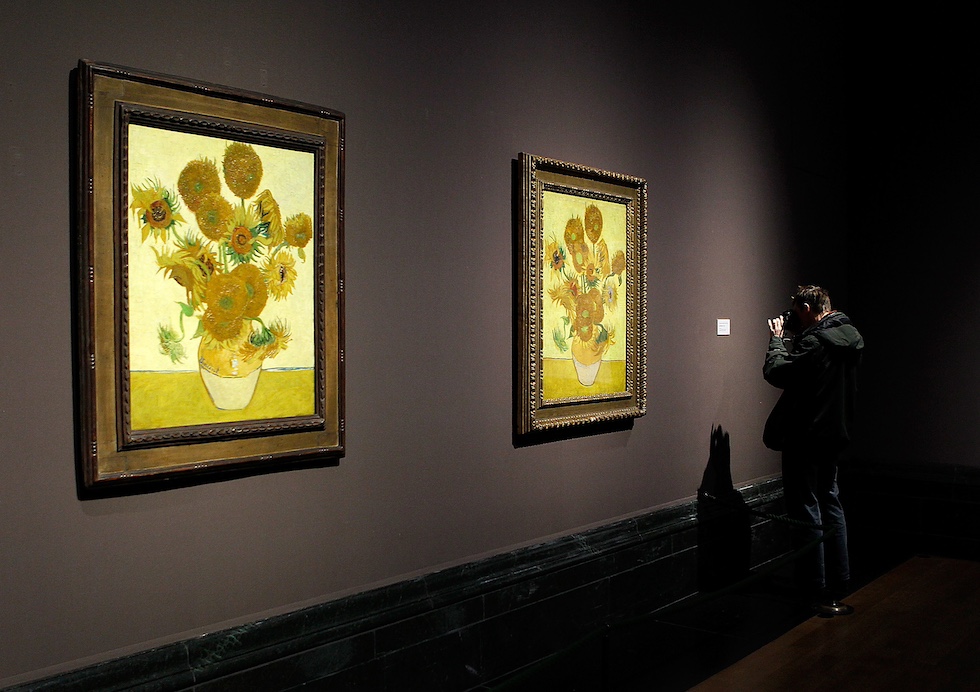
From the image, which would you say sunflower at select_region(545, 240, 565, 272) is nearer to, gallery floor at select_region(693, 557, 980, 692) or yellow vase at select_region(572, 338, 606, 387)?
yellow vase at select_region(572, 338, 606, 387)

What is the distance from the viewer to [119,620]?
3258 mm

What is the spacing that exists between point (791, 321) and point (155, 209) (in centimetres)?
470

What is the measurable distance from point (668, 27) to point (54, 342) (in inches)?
179

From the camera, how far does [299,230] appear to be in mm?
3783

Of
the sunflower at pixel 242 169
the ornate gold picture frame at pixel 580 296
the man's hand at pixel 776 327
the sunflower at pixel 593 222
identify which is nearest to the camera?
the sunflower at pixel 242 169

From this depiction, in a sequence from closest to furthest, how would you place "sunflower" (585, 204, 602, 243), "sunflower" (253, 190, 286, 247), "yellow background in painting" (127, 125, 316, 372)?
1. "yellow background in painting" (127, 125, 316, 372)
2. "sunflower" (253, 190, 286, 247)
3. "sunflower" (585, 204, 602, 243)

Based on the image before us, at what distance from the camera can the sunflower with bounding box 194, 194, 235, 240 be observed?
3.46 meters

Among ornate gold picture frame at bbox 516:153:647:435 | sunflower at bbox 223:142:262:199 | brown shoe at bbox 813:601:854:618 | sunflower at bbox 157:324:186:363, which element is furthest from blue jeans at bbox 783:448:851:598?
sunflower at bbox 157:324:186:363

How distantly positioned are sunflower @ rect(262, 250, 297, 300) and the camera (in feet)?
13.3

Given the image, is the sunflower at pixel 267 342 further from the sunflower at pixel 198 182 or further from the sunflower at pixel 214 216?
the sunflower at pixel 198 182

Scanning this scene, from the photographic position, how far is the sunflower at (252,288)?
360cm

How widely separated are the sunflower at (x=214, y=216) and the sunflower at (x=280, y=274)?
23cm

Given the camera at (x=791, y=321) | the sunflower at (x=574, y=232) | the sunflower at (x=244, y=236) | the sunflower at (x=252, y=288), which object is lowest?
the camera at (x=791, y=321)

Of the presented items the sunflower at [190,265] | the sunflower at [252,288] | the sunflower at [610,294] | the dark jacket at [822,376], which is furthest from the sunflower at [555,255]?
the sunflower at [190,265]
